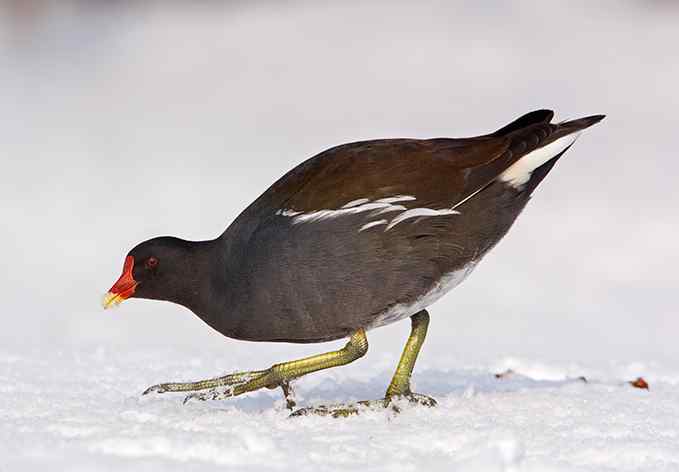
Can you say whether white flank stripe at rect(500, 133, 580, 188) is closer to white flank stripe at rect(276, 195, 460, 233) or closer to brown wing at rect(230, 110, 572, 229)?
brown wing at rect(230, 110, 572, 229)

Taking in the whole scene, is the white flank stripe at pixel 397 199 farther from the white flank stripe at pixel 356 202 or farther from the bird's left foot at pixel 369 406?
the bird's left foot at pixel 369 406

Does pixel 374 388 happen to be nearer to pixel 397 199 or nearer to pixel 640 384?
pixel 397 199

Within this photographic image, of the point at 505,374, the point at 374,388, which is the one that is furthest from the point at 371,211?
the point at 505,374

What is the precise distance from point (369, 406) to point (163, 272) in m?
0.89

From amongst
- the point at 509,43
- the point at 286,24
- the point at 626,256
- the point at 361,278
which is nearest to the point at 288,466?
the point at 361,278

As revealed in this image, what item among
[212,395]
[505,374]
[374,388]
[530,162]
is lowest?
[505,374]

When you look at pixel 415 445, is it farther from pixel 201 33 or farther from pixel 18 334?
pixel 201 33

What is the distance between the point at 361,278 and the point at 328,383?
94 cm

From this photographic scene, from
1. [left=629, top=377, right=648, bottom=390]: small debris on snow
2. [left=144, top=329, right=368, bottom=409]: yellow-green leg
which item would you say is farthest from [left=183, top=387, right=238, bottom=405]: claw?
[left=629, top=377, right=648, bottom=390]: small debris on snow

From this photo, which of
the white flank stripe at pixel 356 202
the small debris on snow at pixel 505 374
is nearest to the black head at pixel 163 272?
the white flank stripe at pixel 356 202

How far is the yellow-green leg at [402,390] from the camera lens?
3.94 metres

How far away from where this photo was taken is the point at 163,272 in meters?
4.23

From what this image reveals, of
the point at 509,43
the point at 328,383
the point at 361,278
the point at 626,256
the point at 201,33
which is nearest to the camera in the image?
the point at 361,278

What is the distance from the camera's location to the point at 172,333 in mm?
7602
